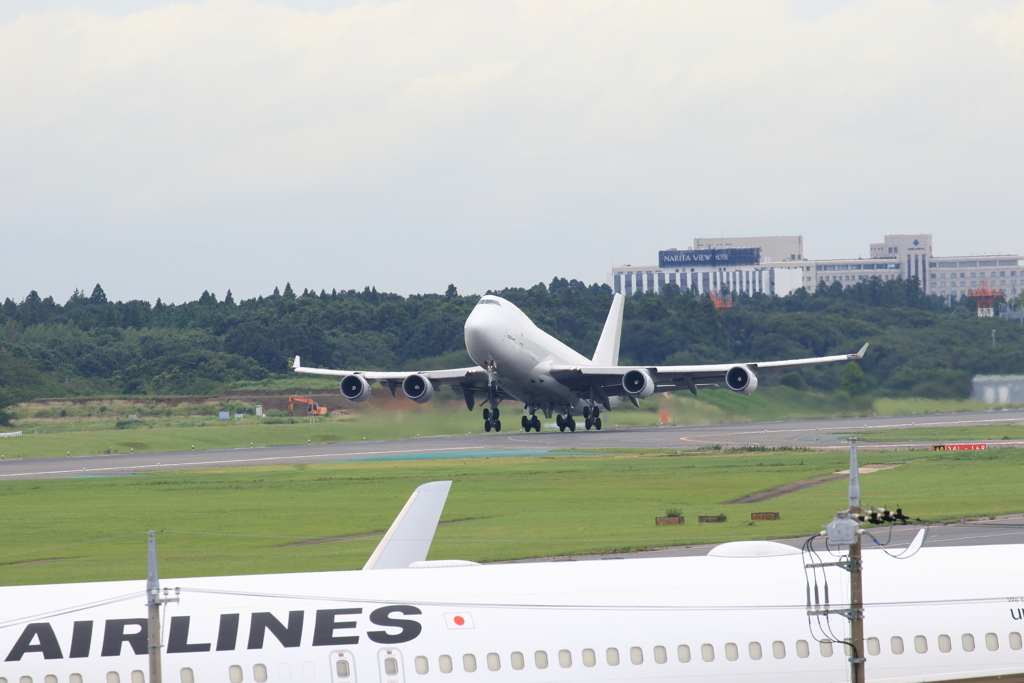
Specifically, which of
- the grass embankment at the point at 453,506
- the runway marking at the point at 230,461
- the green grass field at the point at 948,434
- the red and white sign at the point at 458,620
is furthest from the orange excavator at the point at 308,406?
the red and white sign at the point at 458,620

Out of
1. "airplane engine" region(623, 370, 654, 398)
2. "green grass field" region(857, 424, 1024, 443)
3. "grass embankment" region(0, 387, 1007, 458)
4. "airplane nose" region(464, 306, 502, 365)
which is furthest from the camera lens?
"grass embankment" region(0, 387, 1007, 458)

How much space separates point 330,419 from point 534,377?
92.4 feet

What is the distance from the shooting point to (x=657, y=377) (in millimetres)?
68688

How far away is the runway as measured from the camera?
54281mm

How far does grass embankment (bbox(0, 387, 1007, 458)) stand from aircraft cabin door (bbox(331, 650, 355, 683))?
187 ft

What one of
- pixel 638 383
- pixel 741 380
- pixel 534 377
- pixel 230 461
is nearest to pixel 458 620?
pixel 230 461

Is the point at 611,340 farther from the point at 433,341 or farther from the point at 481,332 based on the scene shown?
the point at 433,341

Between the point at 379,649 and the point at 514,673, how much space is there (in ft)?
4.00

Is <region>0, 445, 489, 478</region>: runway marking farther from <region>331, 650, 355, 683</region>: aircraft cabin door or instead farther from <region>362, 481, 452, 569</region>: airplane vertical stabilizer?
<region>331, 650, 355, 683</region>: aircraft cabin door

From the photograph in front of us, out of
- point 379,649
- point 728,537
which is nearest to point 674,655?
point 379,649

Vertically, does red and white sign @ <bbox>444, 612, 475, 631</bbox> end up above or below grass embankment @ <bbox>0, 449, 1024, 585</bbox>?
above

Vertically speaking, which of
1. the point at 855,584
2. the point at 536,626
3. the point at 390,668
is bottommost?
the point at 390,668

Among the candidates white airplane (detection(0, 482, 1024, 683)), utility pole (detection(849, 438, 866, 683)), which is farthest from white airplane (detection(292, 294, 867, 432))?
utility pole (detection(849, 438, 866, 683))

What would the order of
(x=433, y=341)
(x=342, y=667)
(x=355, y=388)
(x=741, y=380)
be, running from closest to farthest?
(x=342, y=667) < (x=741, y=380) < (x=355, y=388) < (x=433, y=341)
